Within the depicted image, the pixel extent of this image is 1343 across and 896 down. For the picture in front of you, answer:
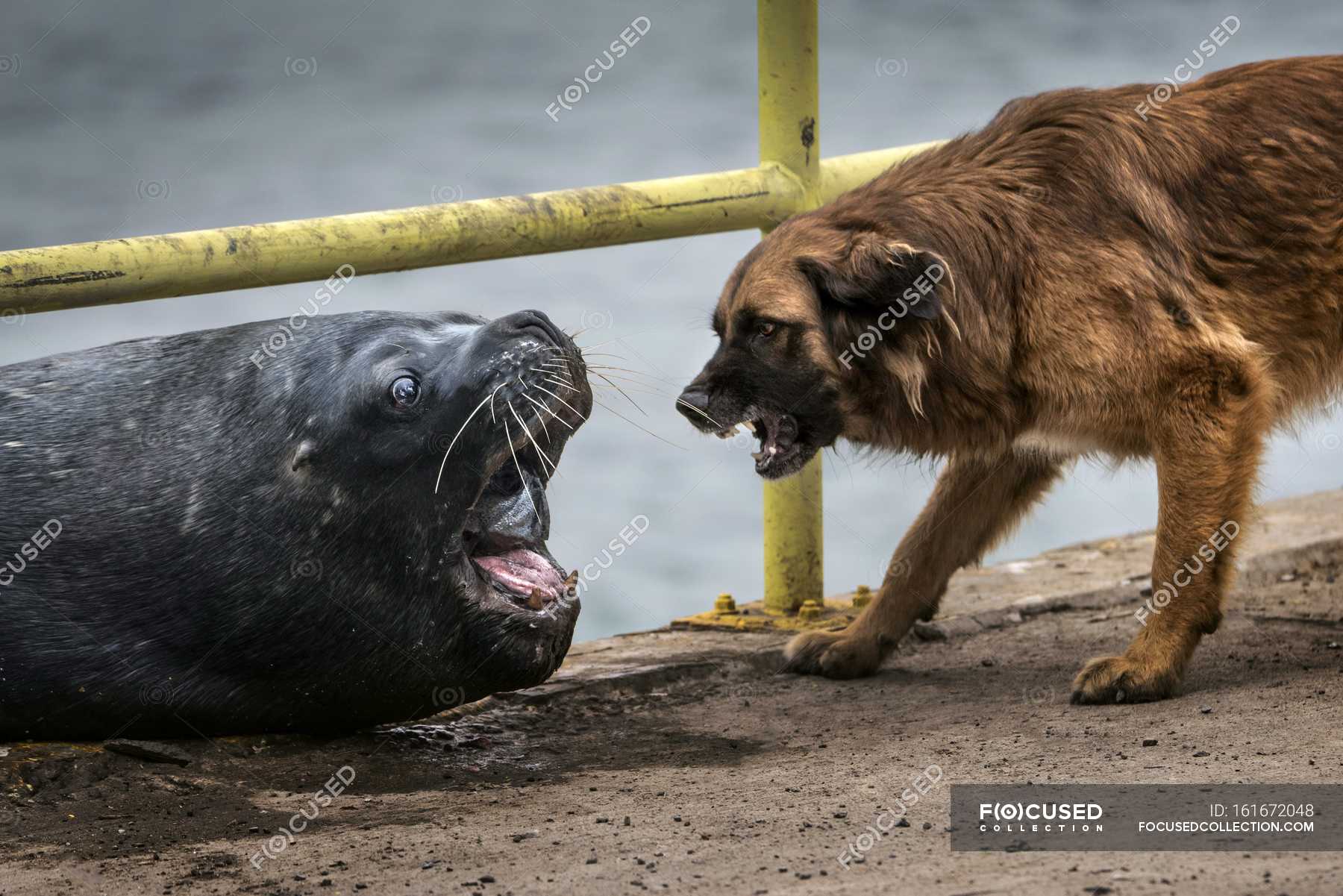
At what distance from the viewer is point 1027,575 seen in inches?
222

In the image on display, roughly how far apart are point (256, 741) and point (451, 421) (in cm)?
84

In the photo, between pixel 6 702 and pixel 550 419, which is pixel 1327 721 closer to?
pixel 550 419

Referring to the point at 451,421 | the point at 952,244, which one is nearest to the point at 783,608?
the point at 952,244

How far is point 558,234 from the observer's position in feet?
Answer: 14.0

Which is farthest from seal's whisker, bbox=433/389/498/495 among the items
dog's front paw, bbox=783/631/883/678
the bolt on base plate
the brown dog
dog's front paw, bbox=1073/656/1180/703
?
the bolt on base plate

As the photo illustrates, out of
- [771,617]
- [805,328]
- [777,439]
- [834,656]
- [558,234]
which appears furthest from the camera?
[771,617]

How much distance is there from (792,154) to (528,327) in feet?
5.36

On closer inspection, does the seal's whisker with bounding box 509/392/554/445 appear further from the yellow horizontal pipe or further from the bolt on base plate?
the bolt on base plate

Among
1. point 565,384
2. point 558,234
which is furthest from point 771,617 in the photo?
point 565,384

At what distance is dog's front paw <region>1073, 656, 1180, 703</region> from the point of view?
379 centimetres

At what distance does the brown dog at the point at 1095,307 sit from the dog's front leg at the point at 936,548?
0.32 m

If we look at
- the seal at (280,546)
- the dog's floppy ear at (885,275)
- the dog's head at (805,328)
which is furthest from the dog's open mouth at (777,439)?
the seal at (280,546)

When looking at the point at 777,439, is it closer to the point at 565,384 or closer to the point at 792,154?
the point at 565,384

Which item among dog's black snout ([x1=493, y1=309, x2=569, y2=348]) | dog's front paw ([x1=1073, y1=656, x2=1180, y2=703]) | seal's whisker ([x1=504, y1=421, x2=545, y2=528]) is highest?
dog's black snout ([x1=493, y1=309, x2=569, y2=348])
